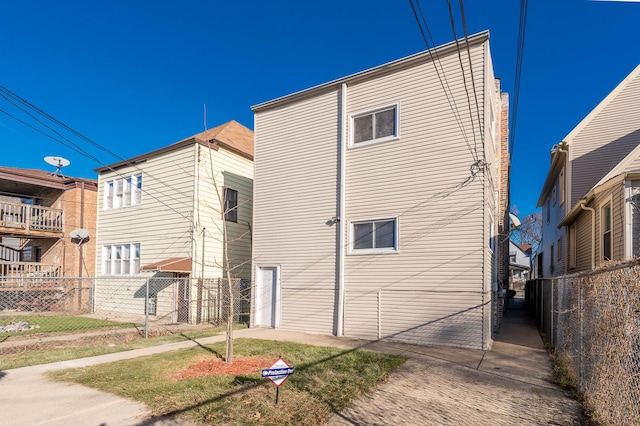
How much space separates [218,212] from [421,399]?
36.4 ft

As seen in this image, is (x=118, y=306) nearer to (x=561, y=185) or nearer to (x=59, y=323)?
(x=59, y=323)

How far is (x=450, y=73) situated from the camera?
9602 mm

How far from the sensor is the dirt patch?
254 inches

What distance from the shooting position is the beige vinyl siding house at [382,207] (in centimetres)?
916

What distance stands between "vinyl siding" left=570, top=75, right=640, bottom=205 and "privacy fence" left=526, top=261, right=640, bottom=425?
9.87 meters

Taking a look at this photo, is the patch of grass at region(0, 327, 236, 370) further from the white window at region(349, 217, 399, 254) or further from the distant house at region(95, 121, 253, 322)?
the white window at region(349, 217, 399, 254)

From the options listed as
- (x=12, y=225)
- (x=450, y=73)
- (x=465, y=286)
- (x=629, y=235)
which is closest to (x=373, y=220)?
(x=465, y=286)

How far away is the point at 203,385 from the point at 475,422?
12.6 feet

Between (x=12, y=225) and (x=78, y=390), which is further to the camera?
(x=12, y=225)

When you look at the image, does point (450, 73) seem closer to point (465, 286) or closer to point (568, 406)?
point (465, 286)

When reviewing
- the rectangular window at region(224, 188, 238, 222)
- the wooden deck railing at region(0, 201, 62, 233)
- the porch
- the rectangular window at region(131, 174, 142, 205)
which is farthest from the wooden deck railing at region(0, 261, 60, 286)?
the rectangular window at region(224, 188, 238, 222)

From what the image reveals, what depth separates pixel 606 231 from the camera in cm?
1050

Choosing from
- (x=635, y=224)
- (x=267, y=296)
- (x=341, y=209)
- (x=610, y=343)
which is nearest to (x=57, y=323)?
(x=267, y=296)

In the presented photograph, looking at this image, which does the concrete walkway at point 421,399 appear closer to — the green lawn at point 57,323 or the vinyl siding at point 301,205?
the vinyl siding at point 301,205
